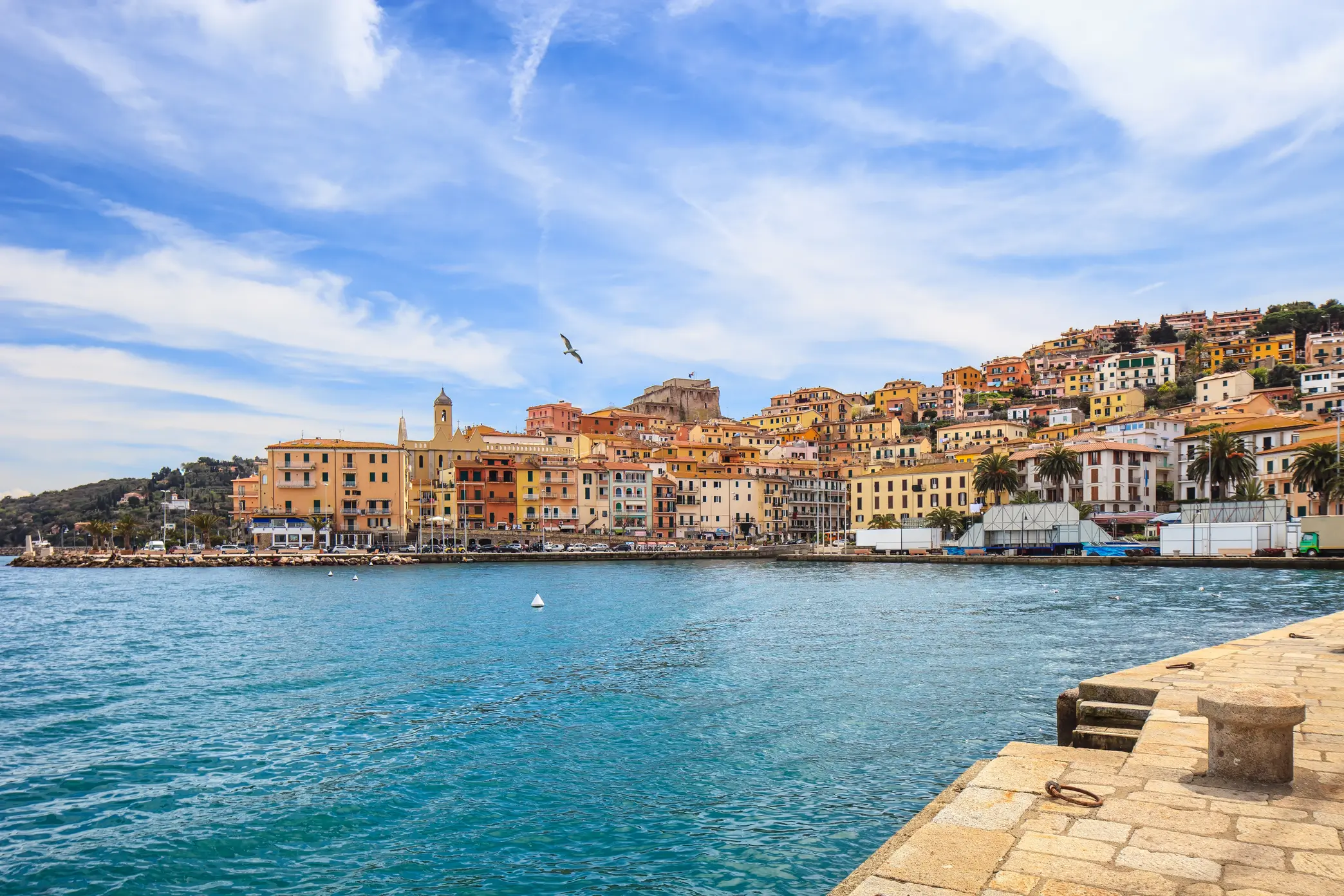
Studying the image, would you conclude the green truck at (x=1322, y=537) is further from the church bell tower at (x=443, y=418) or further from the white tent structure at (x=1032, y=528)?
the church bell tower at (x=443, y=418)

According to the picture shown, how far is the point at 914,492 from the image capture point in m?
91.2

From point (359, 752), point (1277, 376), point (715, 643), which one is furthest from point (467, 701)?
point (1277, 376)

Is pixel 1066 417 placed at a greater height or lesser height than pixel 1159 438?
greater

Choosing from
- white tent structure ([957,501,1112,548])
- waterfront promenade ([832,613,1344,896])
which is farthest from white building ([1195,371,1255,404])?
waterfront promenade ([832,613,1344,896])

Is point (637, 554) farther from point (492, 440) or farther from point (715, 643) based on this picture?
point (715, 643)

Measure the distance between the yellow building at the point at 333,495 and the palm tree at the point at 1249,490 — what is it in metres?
81.4

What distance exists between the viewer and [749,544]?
3962 inches

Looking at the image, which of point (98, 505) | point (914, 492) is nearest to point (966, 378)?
point (914, 492)

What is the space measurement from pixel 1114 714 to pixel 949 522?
78564 millimetres

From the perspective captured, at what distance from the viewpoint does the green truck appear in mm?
54219

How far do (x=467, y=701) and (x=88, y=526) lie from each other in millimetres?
121674

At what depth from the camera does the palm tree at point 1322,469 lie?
190 ft

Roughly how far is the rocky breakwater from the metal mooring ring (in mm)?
84181

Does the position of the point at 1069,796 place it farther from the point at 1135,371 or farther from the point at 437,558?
the point at 1135,371
